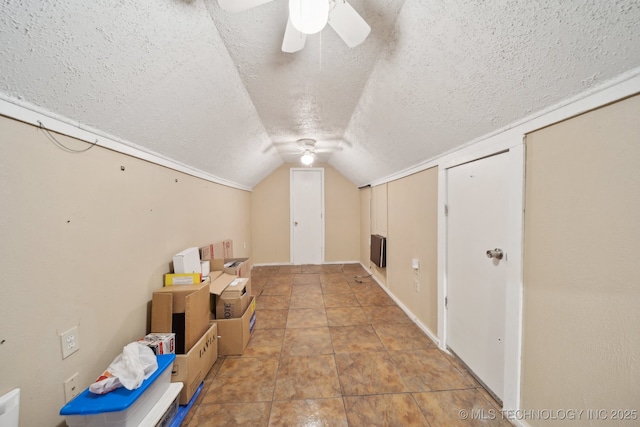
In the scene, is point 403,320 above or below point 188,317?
below

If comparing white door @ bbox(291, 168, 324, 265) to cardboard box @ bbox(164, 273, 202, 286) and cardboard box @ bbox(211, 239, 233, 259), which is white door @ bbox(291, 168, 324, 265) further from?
cardboard box @ bbox(164, 273, 202, 286)

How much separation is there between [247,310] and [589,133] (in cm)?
255

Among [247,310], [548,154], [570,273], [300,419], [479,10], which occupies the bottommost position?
[300,419]

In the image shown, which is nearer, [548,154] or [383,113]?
[548,154]

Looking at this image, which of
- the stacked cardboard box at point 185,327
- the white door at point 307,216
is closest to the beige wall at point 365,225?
the white door at point 307,216

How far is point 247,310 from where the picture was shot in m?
2.09

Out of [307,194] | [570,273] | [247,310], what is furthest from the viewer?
[307,194]

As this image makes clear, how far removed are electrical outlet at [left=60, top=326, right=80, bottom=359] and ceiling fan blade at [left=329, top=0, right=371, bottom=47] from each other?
1.85 m

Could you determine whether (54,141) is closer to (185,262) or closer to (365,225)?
(185,262)

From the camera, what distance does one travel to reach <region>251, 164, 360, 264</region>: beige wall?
15.7ft

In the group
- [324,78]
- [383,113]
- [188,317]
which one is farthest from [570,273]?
[188,317]

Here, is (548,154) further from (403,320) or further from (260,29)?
(403,320)

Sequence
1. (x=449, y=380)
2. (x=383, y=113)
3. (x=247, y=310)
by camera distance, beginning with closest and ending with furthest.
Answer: (x=449, y=380)
(x=383, y=113)
(x=247, y=310)

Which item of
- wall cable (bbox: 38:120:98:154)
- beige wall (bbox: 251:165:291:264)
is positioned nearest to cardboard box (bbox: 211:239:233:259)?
beige wall (bbox: 251:165:291:264)
